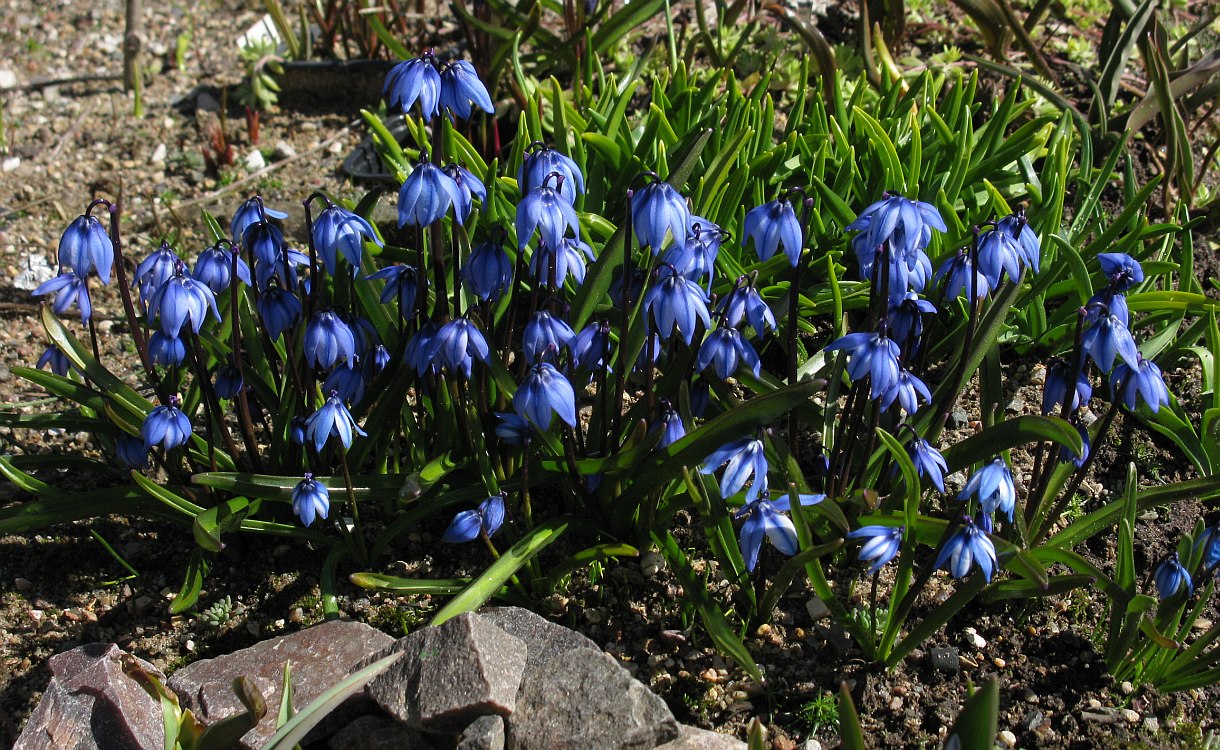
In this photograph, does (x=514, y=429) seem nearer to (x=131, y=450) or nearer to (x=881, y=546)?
(x=881, y=546)

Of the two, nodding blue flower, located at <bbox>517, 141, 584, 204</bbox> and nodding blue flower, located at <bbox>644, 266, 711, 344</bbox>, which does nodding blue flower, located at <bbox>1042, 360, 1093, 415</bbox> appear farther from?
nodding blue flower, located at <bbox>517, 141, 584, 204</bbox>

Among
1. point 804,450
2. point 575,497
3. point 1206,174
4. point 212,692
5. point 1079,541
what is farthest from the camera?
point 1206,174

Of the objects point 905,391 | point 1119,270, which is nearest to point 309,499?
point 905,391

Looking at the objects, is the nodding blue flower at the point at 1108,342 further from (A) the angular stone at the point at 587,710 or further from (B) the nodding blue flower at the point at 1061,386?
(A) the angular stone at the point at 587,710

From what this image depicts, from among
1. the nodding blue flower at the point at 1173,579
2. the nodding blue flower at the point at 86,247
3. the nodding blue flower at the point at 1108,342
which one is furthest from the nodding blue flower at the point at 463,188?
the nodding blue flower at the point at 1173,579

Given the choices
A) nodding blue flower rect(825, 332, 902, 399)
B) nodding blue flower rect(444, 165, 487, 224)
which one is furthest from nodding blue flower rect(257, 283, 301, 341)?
nodding blue flower rect(825, 332, 902, 399)

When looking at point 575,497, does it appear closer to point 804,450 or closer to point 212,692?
point 804,450

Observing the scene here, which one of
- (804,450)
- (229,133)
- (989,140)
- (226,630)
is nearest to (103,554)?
(226,630)
